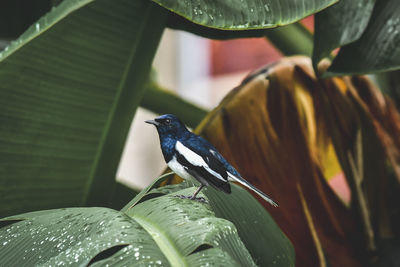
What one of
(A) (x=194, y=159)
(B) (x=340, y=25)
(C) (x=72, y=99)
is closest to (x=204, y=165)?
(A) (x=194, y=159)

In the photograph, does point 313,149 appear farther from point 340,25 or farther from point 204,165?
point 204,165

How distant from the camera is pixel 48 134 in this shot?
63 cm

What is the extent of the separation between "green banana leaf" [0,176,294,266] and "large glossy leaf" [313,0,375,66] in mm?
275

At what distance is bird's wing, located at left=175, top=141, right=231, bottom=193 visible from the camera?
482mm

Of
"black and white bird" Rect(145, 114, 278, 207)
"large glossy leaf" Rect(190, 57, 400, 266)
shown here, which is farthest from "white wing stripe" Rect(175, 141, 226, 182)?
"large glossy leaf" Rect(190, 57, 400, 266)

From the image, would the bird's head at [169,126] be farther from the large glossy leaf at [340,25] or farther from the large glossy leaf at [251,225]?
the large glossy leaf at [340,25]

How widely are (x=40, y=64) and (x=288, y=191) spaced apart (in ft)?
1.24

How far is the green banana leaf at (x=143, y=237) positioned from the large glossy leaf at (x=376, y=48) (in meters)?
0.28

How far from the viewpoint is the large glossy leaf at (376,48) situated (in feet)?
2.23

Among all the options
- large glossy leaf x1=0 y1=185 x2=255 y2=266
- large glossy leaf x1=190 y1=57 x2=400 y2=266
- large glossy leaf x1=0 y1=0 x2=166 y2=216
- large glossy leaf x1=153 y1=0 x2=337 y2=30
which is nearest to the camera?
large glossy leaf x1=0 y1=185 x2=255 y2=266

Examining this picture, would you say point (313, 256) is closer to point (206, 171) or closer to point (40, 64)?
point (206, 171)

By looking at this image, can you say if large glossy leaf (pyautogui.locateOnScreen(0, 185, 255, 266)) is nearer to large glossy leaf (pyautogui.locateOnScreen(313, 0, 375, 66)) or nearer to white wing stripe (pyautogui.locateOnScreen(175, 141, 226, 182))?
white wing stripe (pyautogui.locateOnScreen(175, 141, 226, 182))

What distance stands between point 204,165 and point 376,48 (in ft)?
1.13

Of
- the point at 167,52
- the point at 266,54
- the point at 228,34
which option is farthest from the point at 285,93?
the point at 167,52
